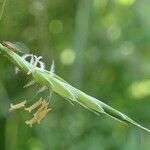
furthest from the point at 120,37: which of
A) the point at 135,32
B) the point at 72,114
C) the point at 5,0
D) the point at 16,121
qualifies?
the point at 5,0

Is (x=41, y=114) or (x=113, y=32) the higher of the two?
(x=41, y=114)

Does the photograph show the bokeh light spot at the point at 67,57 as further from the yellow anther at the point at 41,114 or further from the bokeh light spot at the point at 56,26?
the yellow anther at the point at 41,114

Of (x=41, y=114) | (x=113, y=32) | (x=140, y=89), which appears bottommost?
(x=140, y=89)

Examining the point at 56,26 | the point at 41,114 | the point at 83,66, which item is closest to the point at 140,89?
the point at 83,66

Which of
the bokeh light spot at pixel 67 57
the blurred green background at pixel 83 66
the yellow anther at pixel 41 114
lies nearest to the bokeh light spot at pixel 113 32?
the blurred green background at pixel 83 66

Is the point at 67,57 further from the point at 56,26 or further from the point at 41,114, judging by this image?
the point at 41,114

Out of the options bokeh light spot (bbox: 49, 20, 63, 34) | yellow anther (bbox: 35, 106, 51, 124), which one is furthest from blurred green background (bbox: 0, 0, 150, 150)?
yellow anther (bbox: 35, 106, 51, 124)

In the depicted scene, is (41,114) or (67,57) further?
(67,57)
